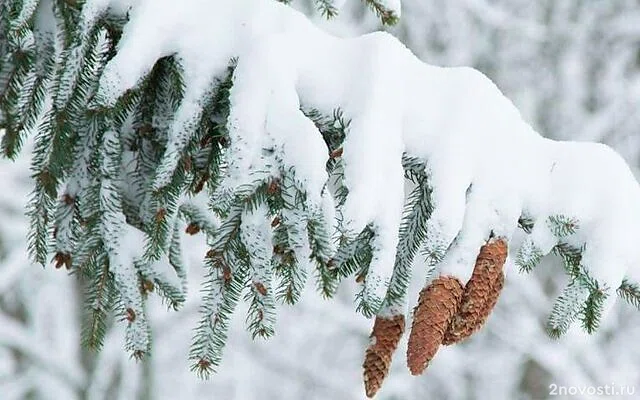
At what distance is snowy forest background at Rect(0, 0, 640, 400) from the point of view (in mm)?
6004

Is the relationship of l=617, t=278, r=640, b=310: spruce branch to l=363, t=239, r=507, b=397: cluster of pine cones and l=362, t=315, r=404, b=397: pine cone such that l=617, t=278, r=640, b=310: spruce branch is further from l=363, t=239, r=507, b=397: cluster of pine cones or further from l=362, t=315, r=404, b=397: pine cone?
l=362, t=315, r=404, b=397: pine cone

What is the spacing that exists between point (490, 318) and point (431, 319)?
18.8 feet

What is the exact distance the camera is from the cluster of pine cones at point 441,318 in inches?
41.5

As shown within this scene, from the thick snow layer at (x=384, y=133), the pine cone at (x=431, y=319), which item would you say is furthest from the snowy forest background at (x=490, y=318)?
the pine cone at (x=431, y=319)

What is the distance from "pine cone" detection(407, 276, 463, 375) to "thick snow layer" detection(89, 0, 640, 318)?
26mm

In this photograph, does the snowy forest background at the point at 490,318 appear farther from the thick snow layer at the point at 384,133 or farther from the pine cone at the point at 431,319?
the pine cone at the point at 431,319

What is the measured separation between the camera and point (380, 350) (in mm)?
1168

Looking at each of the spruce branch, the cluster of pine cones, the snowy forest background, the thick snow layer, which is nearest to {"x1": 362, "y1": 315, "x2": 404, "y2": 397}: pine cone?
the cluster of pine cones

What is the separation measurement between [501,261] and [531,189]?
136mm

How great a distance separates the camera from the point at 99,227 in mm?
1375

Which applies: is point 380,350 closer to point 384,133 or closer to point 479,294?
point 479,294

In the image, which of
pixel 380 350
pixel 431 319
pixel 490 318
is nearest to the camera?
pixel 431 319

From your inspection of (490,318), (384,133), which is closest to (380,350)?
(384,133)

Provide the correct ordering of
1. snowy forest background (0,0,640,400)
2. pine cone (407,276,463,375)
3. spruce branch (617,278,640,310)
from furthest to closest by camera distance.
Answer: snowy forest background (0,0,640,400) → spruce branch (617,278,640,310) → pine cone (407,276,463,375)
